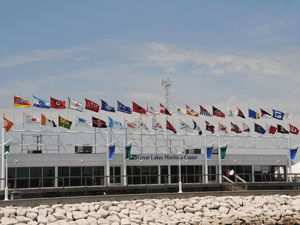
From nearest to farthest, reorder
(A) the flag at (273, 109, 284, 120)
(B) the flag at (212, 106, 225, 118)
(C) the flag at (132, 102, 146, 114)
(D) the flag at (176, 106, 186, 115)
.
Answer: (C) the flag at (132, 102, 146, 114) < (D) the flag at (176, 106, 186, 115) < (B) the flag at (212, 106, 225, 118) < (A) the flag at (273, 109, 284, 120)

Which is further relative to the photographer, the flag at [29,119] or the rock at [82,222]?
the flag at [29,119]

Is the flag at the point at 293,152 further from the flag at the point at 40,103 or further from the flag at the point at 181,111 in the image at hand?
the flag at the point at 40,103

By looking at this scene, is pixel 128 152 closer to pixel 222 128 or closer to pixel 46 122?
pixel 46 122

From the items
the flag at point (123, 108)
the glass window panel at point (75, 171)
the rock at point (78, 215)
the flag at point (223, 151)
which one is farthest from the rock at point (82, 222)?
the flag at point (223, 151)

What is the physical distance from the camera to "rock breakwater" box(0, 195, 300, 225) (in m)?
33.4

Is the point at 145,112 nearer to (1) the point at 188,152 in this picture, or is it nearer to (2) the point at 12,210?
(1) the point at 188,152

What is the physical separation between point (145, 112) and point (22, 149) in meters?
12.6

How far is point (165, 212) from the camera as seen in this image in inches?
1436

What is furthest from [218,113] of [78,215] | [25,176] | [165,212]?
[78,215]

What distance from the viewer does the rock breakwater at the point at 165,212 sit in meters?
33.4

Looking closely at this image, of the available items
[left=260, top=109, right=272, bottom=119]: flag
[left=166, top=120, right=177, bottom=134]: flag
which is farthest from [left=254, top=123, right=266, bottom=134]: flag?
[left=166, top=120, right=177, bottom=134]: flag

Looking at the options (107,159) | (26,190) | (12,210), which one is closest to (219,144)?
(107,159)

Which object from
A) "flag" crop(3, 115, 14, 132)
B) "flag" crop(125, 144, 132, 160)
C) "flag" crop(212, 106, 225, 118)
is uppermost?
"flag" crop(212, 106, 225, 118)

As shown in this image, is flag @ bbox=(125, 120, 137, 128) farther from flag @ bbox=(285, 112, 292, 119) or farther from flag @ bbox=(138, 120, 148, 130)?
flag @ bbox=(285, 112, 292, 119)
